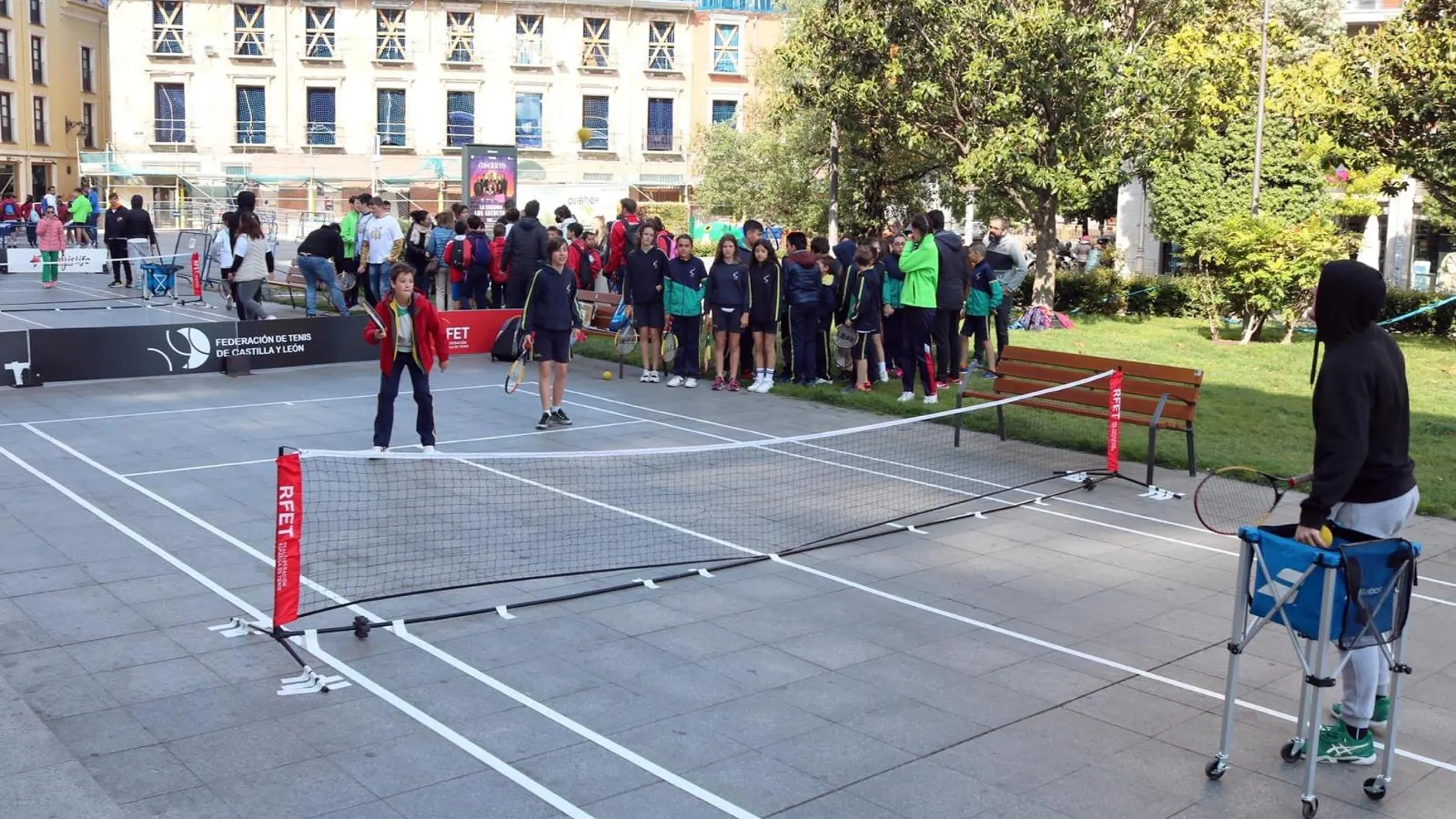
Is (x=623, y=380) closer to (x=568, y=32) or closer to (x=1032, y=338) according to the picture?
(x=1032, y=338)

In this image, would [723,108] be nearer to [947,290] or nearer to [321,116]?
[321,116]

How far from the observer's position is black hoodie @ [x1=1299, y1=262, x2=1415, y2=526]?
19.0ft

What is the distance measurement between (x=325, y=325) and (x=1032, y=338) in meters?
11.6

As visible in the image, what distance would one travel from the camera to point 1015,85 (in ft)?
80.0

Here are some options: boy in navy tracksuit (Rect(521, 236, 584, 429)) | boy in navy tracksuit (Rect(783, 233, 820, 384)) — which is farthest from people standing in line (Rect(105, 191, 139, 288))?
boy in navy tracksuit (Rect(521, 236, 584, 429))

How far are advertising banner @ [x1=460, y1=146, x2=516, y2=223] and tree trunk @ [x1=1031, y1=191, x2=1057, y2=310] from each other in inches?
439

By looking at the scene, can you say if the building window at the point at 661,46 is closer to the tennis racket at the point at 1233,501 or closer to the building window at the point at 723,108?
the building window at the point at 723,108

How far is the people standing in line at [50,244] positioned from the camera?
2823cm

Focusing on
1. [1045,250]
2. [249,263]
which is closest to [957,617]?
[249,263]

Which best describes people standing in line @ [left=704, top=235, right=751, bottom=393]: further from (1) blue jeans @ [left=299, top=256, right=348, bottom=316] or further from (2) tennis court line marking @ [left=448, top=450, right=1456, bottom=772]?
(1) blue jeans @ [left=299, top=256, right=348, bottom=316]

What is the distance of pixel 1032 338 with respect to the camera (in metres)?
23.2

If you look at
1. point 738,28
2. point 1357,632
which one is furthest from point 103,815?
point 738,28

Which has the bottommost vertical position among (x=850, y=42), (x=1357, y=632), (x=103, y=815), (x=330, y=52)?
(x=103, y=815)

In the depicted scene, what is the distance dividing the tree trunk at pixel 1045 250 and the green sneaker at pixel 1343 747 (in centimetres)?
2064
